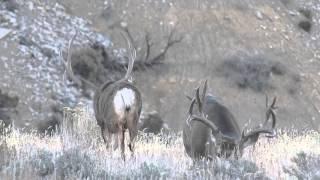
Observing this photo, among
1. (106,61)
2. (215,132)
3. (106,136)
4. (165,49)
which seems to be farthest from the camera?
(165,49)

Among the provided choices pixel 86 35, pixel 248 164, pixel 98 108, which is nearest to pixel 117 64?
pixel 86 35

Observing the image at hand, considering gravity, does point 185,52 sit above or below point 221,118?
above

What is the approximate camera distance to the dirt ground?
35.9 m

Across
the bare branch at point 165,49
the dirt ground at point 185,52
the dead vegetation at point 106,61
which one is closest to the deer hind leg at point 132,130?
the dirt ground at point 185,52

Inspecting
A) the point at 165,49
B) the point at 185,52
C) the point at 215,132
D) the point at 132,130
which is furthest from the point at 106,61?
the point at 215,132

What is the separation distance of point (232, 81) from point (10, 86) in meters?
12.3

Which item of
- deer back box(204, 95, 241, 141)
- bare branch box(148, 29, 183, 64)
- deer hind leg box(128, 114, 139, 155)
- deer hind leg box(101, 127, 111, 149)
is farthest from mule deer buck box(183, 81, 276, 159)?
bare branch box(148, 29, 183, 64)

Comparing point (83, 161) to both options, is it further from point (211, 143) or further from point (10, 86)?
point (10, 86)

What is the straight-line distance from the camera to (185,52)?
4138 cm

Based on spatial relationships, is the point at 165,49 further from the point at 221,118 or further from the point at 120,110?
the point at 120,110

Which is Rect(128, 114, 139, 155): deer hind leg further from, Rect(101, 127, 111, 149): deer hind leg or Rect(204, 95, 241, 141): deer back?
Rect(204, 95, 241, 141): deer back

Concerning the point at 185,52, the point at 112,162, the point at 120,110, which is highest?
the point at 185,52

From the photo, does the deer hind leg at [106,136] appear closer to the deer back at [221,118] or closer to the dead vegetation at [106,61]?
the deer back at [221,118]

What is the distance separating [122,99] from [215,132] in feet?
6.34
